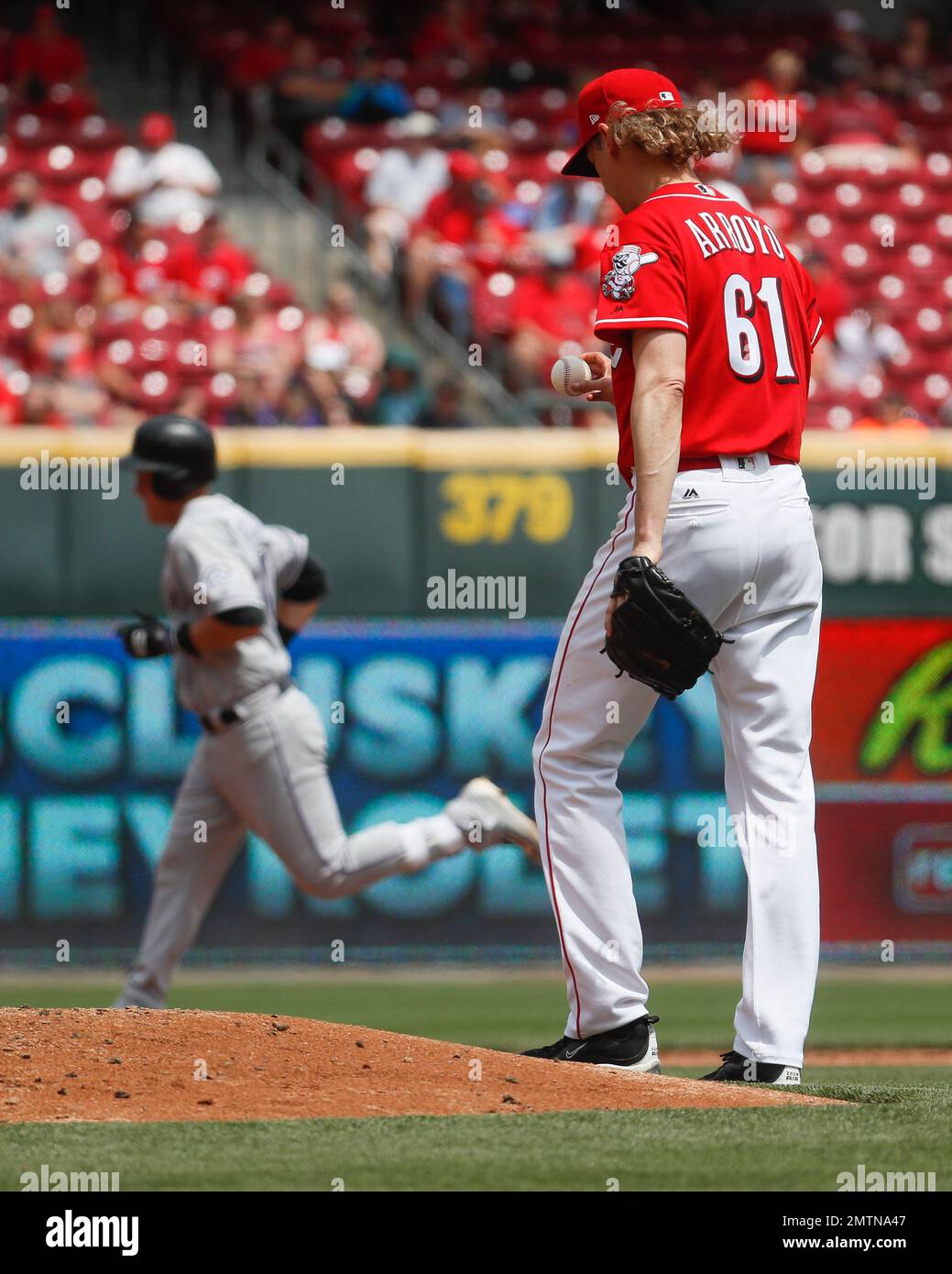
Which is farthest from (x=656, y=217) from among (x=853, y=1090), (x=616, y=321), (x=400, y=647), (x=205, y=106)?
(x=205, y=106)

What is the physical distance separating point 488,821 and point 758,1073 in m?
2.34

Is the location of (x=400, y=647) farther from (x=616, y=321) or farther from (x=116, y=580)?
(x=616, y=321)

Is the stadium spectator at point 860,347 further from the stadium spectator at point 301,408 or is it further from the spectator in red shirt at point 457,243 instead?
the stadium spectator at point 301,408

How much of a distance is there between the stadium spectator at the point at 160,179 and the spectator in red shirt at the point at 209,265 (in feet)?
0.71

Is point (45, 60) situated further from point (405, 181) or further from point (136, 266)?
point (405, 181)

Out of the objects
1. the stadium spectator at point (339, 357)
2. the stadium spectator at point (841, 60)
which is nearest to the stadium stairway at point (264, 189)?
the stadium spectator at point (339, 357)

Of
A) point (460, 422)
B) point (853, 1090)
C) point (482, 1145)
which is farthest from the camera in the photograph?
point (460, 422)

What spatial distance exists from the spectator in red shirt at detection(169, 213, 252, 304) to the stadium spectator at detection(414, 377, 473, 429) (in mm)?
1781

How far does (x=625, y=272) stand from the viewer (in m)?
4.03

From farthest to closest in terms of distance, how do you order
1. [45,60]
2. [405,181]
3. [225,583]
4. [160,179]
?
1. [45,60]
2. [405,181]
3. [160,179]
4. [225,583]
